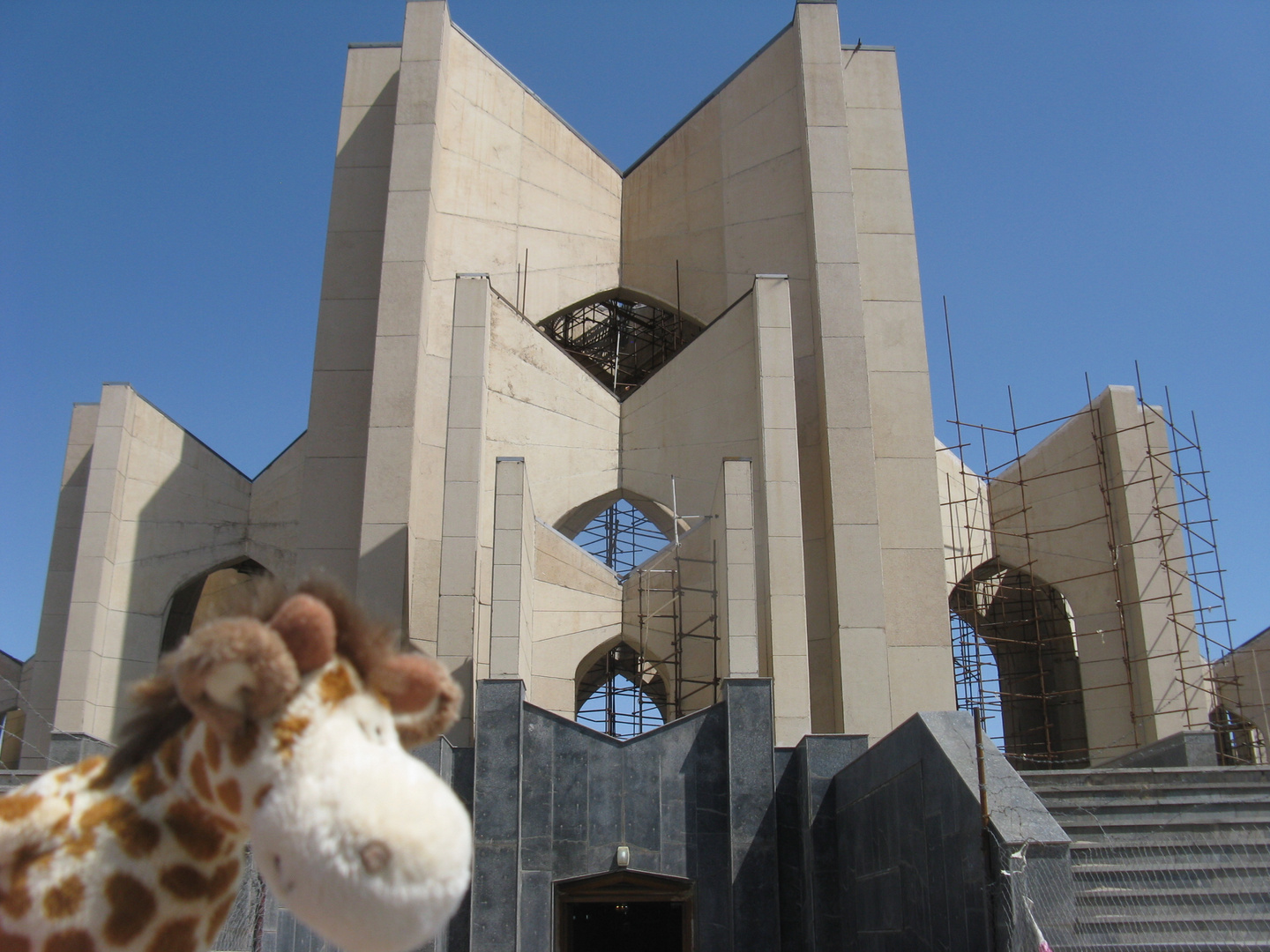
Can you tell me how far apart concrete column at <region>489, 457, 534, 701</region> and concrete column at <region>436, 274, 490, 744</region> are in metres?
0.75

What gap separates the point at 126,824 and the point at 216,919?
287 mm

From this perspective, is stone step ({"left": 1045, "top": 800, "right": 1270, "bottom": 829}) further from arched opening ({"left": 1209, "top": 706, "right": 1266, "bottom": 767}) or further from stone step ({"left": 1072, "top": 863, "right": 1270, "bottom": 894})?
arched opening ({"left": 1209, "top": 706, "right": 1266, "bottom": 767})

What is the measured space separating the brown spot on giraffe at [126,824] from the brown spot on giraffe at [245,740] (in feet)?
1.05

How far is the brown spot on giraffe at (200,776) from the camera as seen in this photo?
86.9 inches

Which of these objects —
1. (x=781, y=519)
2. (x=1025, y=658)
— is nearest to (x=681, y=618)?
(x=781, y=519)

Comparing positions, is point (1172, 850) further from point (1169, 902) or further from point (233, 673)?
point (233, 673)

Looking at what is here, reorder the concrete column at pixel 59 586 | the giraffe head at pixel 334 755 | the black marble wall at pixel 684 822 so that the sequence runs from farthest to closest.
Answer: the concrete column at pixel 59 586 < the black marble wall at pixel 684 822 < the giraffe head at pixel 334 755

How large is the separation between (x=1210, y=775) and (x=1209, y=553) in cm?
1127

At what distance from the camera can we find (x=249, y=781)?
2088mm

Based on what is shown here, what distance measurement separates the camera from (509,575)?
12.1 m

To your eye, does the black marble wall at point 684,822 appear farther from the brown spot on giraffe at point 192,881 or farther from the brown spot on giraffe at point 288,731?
the brown spot on giraffe at point 288,731

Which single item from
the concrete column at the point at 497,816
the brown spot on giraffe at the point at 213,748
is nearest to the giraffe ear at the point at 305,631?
the brown spot on giraffe at the point at 213,748

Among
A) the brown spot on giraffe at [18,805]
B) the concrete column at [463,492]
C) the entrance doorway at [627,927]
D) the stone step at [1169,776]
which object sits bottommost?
the entrance doorway at [627,927]

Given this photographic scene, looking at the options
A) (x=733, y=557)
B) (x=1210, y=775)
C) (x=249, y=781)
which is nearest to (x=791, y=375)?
(x=733, y=557)
